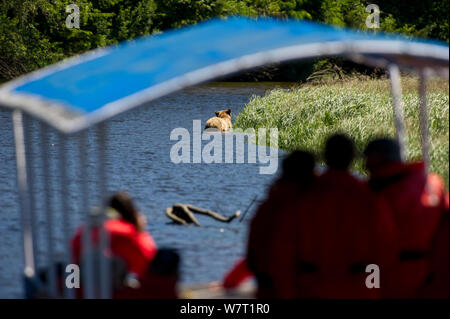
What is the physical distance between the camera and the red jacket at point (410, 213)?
637cm

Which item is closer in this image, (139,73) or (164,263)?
(164,263)

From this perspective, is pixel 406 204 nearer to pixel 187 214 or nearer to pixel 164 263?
pixel 164 263

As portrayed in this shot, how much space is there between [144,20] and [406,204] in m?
75.9

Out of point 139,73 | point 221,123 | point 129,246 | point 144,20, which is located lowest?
point 221,123

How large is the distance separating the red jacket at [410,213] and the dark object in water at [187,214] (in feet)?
26.9

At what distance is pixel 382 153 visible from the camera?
6371 millimetres

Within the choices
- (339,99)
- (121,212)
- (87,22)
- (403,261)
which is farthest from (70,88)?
(87,22)

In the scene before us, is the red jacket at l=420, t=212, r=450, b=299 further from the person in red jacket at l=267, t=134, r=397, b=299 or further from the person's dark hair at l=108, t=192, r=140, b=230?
the person's dark hair at l=108, t=192, r=140, b=230

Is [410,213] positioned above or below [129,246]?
above

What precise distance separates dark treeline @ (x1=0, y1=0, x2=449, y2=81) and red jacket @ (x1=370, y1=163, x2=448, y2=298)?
41.2 metres

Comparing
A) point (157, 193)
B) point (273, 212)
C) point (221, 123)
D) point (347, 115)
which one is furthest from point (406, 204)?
point (221, 123)

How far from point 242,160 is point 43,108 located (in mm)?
16855

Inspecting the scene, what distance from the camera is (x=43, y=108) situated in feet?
20.9

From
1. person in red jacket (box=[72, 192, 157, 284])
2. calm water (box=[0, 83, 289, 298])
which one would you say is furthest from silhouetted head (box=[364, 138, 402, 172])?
calm water (box=[0, 83, 289, 298])
